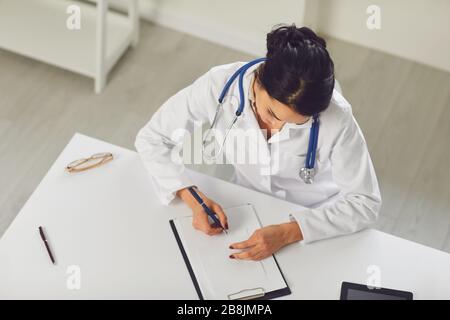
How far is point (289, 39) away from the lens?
57.6 inches

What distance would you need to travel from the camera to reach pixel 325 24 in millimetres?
3289

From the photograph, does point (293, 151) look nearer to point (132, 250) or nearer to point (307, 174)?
point (307, 174)

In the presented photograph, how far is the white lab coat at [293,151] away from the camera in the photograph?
1.67m

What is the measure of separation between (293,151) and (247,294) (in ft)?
1.36

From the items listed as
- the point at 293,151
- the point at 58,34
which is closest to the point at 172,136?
the point at 293,151

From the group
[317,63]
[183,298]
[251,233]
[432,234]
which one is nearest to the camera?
[317,63]

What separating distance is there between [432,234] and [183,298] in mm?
1419

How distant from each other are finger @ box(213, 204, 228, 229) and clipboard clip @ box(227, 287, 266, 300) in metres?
0.18

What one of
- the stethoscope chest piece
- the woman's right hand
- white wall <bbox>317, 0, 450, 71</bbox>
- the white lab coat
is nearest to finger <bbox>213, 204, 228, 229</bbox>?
the woman's right hand
